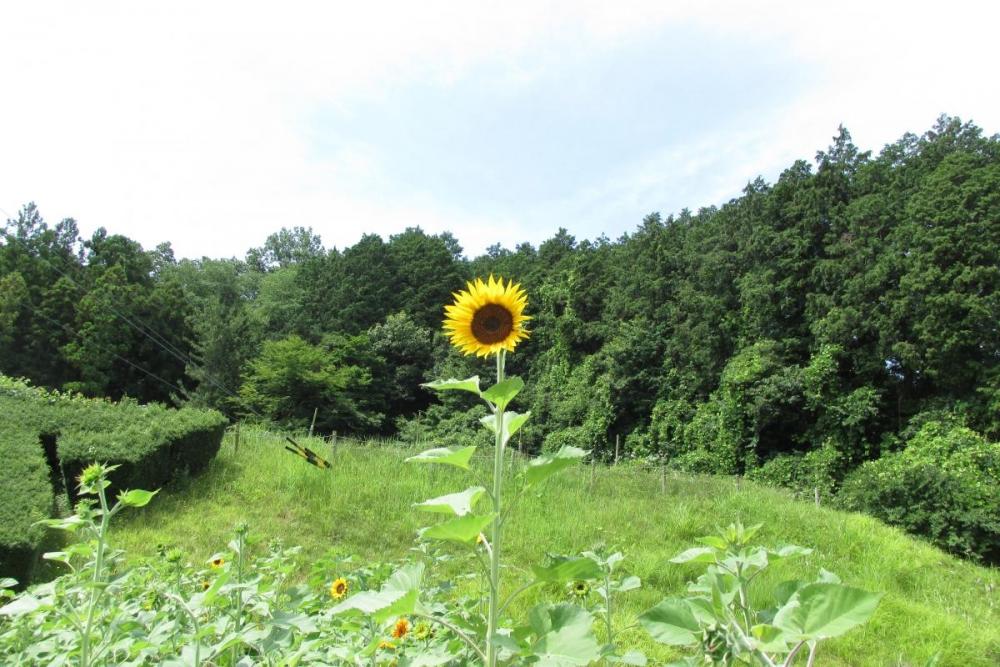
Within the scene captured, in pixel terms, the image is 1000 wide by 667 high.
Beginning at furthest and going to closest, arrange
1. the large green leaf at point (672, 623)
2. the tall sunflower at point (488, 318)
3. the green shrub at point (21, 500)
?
1. the green shrub at point (21, 500)
2. the tall sunflower at point (488, 318)
3. the large green leaf at point (672, 623)

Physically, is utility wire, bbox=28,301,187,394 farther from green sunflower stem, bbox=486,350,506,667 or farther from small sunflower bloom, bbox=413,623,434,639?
green sunflower stem, bbox=486,350,506,667

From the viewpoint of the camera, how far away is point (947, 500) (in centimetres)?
1180

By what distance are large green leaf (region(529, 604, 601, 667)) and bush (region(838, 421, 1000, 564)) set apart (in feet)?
45.1

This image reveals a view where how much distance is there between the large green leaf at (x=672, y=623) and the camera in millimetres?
865

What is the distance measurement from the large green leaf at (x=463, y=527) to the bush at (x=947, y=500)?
13.9m

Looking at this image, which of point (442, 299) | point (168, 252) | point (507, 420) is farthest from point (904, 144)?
point (168, 252)

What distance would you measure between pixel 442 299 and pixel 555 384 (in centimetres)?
Answer: 1019

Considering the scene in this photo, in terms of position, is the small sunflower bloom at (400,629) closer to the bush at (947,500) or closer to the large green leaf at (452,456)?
the large green leaf at (452,456)

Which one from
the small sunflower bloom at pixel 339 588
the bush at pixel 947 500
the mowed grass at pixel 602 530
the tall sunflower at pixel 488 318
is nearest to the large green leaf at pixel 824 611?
the tall sunflower at pixel 488 318

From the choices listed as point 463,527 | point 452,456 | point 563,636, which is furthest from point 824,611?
point 452,456

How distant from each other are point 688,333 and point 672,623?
80.0ft

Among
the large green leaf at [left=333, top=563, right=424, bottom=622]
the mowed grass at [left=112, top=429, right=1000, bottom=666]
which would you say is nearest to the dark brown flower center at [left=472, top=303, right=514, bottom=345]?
the large green leaf at [left=333, top=563, right=424, bottom=622]

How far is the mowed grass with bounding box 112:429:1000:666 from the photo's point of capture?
523 centimetres

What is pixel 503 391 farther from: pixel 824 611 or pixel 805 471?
pixel 805 471
